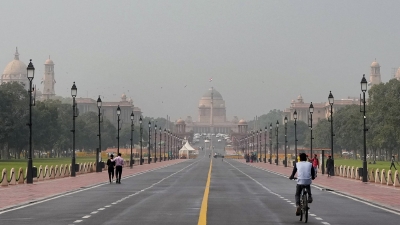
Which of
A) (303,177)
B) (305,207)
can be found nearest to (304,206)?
(305,207)

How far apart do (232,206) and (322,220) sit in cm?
656

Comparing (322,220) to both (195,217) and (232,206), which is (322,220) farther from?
(232,206)

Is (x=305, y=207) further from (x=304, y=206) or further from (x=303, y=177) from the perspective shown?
(x=303, y=177)

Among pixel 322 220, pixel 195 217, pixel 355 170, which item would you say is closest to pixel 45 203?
pixel 195 217

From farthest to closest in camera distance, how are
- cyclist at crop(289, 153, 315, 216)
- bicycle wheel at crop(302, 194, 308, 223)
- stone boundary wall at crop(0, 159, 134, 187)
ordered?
stone boundary wall at crop(0, 159, 134, 187) < cyclist at crop(289, 153, 315, 216) < bicycle wheel at crop(302, 194, 308, 223)

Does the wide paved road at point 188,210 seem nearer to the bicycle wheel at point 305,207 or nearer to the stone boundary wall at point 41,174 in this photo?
the bicycle wheel at point 305,207

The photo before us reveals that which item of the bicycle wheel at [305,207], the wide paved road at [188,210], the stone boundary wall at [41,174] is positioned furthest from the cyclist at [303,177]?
the stone boundary wall at [41,174]

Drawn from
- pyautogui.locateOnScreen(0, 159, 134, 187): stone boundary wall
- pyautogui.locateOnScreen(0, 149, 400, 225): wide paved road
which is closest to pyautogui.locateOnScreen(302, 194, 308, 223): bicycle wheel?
pyautogui.locateOnScreen(0, 149, 400, 225): wide paved road

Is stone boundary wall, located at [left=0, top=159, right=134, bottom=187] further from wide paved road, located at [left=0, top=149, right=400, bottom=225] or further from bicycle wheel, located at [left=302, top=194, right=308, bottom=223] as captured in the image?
bicycle wheel, located at [left=302, top=194, right=308, bottom=223]

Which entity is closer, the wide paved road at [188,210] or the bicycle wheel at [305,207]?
the bicycle wheel at [305,207]

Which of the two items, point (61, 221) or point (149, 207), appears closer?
point (61, 221)

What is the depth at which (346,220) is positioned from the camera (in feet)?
85.9

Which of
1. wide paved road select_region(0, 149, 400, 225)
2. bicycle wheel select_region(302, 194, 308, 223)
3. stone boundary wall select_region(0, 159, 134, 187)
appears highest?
stone boundary wall select_region(0, 159, 134, 187)

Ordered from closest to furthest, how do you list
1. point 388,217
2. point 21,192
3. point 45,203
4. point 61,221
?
point 61,221 → point 388,217 → point 45,203 → point 21,192
